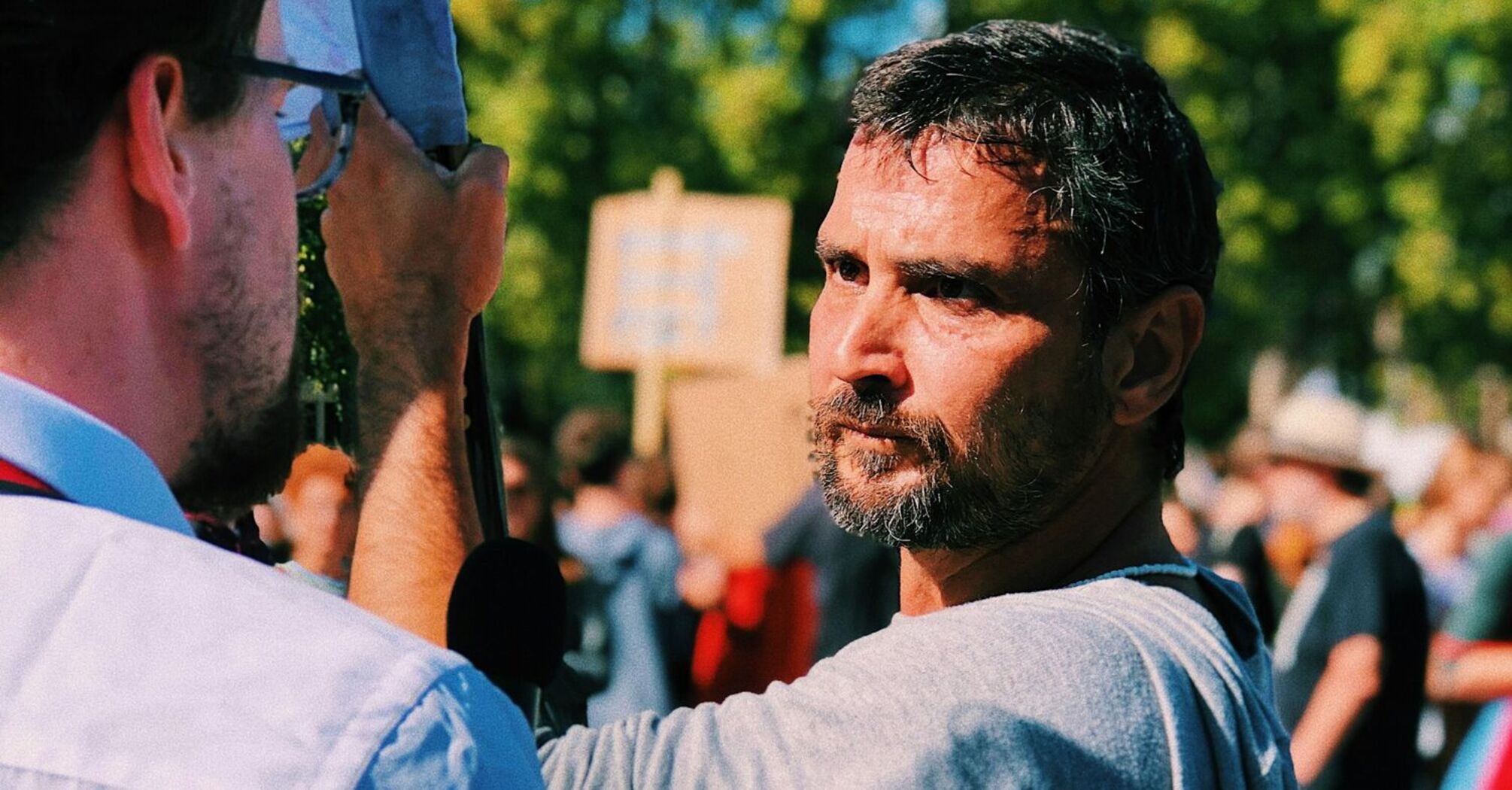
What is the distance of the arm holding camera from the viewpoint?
1.59 meters

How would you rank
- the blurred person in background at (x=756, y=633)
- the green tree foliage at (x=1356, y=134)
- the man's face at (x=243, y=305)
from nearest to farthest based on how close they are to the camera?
1. the man's face at (x=243, y=305)
2. the blurred person in background at (x=756, y=633)
3. the green tree foliage at (x=1356, y=134)

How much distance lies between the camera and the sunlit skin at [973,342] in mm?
1739

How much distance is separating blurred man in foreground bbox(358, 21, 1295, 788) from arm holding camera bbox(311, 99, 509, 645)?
0.04 metres

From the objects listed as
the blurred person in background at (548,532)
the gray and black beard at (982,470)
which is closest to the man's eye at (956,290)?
the gray and black beard at (982,470)

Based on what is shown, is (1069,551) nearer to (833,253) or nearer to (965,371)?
(965,371)

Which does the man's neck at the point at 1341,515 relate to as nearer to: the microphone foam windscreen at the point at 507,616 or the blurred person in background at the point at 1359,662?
the blurred person in background at the point at 1359,662

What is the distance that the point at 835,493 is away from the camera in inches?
71.7

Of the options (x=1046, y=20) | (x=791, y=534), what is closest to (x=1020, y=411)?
(x=791, y=534)

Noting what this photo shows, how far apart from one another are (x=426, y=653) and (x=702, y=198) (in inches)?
347

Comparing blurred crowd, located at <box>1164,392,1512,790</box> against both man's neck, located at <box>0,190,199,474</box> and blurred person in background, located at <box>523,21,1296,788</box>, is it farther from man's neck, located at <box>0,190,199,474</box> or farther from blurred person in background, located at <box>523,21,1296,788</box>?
man's neck, located at <box>0,190,199,474</box>

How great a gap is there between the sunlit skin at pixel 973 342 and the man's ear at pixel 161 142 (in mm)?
779

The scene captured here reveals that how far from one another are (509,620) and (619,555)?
16.3ft

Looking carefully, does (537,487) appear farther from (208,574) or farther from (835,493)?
(208,574)

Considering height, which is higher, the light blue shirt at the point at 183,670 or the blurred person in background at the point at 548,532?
the light blue shirt at the point at 183,670
